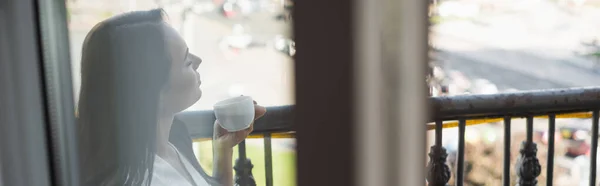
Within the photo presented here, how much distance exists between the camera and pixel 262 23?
2.18 ft

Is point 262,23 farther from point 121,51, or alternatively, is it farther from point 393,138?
point 121,51

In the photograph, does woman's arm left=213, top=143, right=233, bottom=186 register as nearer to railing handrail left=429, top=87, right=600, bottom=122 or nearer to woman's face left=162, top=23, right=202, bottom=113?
woman's face left=162, top=23, right=202, bottom=113

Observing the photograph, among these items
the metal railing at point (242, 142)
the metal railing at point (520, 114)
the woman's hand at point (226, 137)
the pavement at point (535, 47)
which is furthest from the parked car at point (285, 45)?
the pavement at point (535, 47)

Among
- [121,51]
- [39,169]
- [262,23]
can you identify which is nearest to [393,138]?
[262,23]

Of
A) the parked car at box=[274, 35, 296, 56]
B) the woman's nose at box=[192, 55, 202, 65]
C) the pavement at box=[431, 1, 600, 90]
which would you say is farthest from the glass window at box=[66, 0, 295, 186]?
the pavement at box=[431, 1, 600, 90]

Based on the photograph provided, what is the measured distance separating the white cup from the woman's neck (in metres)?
0.14

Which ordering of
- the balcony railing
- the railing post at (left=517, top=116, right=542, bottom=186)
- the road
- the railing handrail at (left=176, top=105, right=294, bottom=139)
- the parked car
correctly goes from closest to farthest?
the parked car
the road
the railing handrail at (left=176, top=105, right=294, bottom=139)
the balcony railing
the railing post at (left=517, top=116, right=542, bottom=186)

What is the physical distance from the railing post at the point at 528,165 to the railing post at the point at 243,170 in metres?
0.83

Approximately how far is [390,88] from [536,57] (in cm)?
127

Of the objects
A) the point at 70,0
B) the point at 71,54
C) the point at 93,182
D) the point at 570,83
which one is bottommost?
the point at 93,182

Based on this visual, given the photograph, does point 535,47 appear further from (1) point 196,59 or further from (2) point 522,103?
(1) point 196,59

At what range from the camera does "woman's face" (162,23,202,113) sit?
918 millimetres

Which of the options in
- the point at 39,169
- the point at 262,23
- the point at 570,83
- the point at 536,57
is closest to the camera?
the point at 262,23

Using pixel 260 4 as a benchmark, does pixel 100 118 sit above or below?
below
